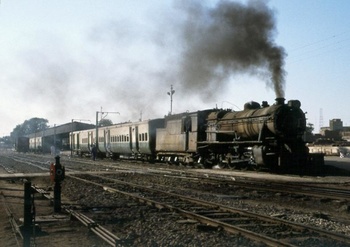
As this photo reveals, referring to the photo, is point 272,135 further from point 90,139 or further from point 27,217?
point 90,139

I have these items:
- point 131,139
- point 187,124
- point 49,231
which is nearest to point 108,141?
point 131,139

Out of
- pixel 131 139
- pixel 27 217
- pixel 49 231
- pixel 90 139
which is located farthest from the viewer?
pixel 90 139

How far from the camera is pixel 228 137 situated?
23234 mm

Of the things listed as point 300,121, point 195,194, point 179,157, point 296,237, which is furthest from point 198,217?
point 179,157

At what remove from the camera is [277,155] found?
1995 centimetres

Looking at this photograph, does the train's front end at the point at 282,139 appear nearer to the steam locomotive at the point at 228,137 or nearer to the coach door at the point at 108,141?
the steam locomotive at the point at 228,137

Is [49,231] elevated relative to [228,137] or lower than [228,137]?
lower

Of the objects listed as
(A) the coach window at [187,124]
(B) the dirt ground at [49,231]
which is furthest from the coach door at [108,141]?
(B) the dirt ground at [49,231]

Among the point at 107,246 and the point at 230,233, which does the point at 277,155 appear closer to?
the point at 230,233

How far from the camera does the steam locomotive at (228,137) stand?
64.8 ft

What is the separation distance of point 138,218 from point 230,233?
225cm

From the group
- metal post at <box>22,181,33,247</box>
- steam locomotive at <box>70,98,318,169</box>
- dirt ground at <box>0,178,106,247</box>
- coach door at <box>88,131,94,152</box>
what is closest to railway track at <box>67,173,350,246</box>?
dirt ground at <box>0,178,106,247</box>

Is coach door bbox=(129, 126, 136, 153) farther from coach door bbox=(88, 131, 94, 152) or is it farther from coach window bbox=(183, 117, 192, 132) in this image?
coach door bbox=(88, 131, 94, 152)

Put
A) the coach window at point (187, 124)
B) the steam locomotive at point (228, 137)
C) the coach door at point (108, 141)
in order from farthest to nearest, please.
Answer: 1. the coach door at point (108, 141)
2. the coach window at point (187, 124)
3. the steam locomotive at point (228, 137)
